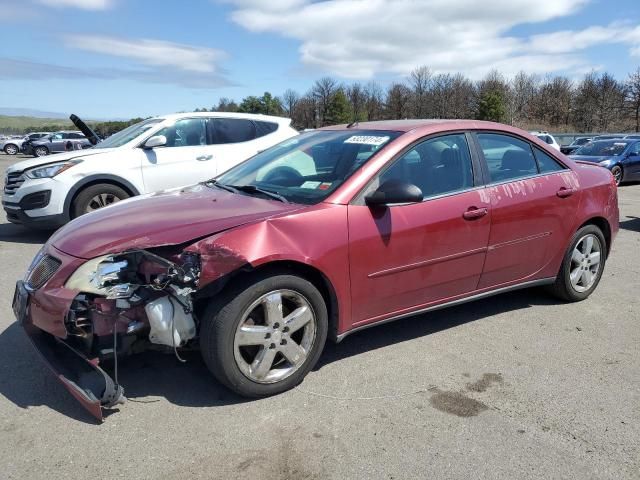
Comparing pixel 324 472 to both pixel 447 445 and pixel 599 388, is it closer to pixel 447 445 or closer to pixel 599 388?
pixel 447 445

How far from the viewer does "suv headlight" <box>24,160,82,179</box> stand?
7262 millimetres

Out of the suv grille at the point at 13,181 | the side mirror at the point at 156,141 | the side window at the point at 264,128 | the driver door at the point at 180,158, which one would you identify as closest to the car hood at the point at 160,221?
the side mirror at the point at 156,141

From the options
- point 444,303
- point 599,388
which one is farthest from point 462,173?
point 599,388

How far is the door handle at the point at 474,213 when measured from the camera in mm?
3796

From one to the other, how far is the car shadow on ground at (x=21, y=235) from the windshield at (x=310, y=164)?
4585 mm

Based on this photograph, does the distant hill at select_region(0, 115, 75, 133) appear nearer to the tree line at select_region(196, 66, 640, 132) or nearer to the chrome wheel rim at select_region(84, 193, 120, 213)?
the tree line at select_region(196, 66, 640, 132)

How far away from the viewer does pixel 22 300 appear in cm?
313

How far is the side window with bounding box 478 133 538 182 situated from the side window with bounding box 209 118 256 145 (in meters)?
4.99

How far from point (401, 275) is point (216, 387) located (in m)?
1.38

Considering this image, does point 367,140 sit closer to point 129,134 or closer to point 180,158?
point 180,158

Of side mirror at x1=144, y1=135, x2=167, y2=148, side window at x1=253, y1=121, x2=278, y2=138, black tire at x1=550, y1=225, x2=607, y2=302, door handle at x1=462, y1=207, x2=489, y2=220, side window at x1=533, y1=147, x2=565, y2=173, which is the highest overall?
side window at x1=253, y1=121, x2=278, y2=138

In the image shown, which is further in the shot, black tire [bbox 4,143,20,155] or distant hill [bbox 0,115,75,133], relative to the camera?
distant hill [bbox 0,115,75,133]

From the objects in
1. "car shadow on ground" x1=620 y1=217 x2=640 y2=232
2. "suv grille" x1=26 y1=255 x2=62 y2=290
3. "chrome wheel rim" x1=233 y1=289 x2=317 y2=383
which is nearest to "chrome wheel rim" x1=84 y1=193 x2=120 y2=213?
"suv grille" x1=26 y1=255 x2=62 y2=290

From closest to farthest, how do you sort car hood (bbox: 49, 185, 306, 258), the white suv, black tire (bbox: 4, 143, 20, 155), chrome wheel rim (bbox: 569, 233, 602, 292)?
car hood (bbox: 49, 185, 306, 258) → chrome wheel rim (bbox: 569, 233, 602, 292) → the white suv → black tire (bbox: 4, 143, 20, 155)
